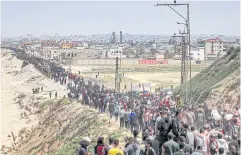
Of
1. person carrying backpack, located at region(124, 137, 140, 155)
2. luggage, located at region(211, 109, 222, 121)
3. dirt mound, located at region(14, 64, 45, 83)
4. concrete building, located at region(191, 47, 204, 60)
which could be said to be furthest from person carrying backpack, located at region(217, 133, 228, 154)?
concrete building, located at region(191, 47, 204, 60)

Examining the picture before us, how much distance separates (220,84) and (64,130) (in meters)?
10.7

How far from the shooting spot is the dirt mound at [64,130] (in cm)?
2040

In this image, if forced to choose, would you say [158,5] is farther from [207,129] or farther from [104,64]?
[104,64]

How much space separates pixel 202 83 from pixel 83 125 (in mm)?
14124

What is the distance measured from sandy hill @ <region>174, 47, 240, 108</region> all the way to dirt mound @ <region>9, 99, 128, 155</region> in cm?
631

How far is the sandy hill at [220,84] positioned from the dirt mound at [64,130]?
6.31 meters

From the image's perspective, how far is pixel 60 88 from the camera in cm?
4294

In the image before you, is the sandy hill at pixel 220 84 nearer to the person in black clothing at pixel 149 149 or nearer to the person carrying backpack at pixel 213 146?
the person carrying backpack at pixel 213 146

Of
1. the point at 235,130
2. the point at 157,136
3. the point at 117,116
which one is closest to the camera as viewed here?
the point at 157,136

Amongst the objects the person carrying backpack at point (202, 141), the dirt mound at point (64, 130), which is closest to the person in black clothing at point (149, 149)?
the person carrying backpack at point (202, 141)

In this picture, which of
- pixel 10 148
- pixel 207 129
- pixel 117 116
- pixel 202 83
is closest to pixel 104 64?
pixel 202 83

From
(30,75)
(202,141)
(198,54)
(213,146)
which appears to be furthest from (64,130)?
(198,54)

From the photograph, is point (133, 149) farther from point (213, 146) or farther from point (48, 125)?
point (48, 125)

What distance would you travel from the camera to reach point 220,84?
29.7m
